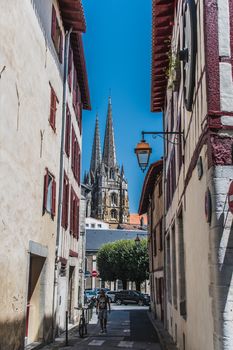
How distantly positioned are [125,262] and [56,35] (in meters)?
52.0

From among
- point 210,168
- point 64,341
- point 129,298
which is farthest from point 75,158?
point 129,298

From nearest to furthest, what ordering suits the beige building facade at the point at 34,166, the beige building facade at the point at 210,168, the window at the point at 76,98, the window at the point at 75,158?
the beige building facade at the point at 210,168 < the beige building facade at the point at 34,166 < the window at the point at 75,158 < the window at the point at 76,98

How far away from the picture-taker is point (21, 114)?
428 inches

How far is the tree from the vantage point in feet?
205

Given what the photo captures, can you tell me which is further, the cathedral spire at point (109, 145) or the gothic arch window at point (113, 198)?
the cathedral spire at point (109, 145)

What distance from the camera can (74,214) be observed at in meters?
20.8

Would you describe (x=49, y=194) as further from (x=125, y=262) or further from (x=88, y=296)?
(x=125, y=262)

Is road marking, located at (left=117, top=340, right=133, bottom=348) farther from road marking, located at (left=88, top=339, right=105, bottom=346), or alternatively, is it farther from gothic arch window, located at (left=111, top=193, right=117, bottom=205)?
gothic arch window, located at (left=111, top=193, right=117, bottom=205)

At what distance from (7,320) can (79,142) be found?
45.4 feet

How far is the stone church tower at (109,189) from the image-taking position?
126 meters

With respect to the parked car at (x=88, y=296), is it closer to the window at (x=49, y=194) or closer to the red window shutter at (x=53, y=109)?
the window at (x=49, y=194)

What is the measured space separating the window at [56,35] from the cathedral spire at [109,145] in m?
117

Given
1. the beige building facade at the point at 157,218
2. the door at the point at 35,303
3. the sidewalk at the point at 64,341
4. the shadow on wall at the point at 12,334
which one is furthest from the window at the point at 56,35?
the sidewalk at the point at 64,341

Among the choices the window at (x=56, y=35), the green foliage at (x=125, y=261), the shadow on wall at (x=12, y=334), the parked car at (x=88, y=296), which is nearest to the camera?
the shadow on wall at (x=12, y=334)
